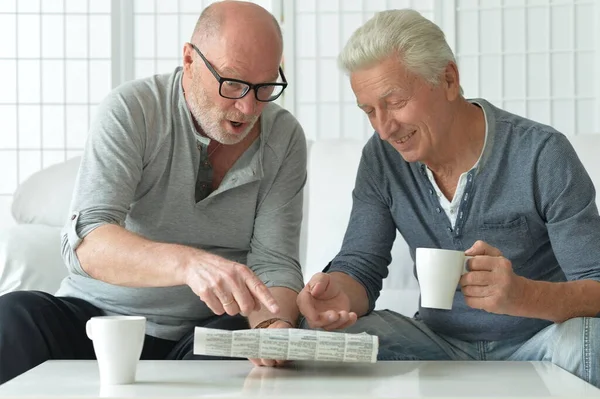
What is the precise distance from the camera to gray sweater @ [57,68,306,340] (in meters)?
1.96

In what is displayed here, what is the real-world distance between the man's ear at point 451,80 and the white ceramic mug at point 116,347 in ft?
3.08

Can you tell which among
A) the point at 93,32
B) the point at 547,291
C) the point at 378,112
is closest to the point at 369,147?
the point at 378,112

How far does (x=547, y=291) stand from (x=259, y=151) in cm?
72

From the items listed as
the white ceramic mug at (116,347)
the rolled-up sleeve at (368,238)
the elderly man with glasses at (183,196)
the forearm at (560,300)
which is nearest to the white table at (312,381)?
the white ceramic mug at (116,347)

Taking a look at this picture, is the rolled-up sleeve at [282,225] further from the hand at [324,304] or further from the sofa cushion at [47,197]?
the sofa cushion at [47,197]

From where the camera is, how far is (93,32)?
474 cm

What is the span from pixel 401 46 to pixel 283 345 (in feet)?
2.57

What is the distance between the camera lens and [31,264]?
2.47 meters

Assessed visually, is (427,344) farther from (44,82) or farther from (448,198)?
(44,82)

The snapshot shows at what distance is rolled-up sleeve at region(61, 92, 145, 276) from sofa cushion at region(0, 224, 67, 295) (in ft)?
1.99

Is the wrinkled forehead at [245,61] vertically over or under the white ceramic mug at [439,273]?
over

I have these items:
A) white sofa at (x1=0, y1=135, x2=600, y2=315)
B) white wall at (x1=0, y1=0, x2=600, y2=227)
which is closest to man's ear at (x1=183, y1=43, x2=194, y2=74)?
white sofa at (x1=0, y1=135, x2=600, y2=315)

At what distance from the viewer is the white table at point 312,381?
1.26 m

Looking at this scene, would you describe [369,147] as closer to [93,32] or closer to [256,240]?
[256,240]
